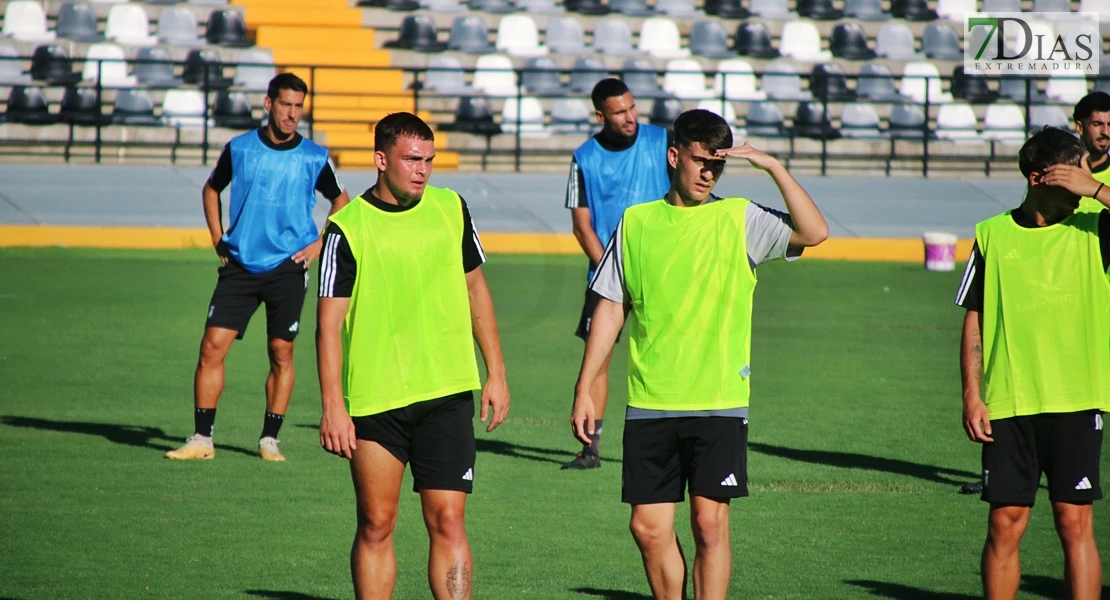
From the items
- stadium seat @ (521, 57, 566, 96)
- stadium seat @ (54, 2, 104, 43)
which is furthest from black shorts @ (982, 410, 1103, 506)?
stadium seat @ (54, 2, 104, 43)

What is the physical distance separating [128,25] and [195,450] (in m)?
19.7

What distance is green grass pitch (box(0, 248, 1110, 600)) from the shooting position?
6.11 meters

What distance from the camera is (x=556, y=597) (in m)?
5.81

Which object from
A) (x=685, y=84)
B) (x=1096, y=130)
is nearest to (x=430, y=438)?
(x=1096, y=130)

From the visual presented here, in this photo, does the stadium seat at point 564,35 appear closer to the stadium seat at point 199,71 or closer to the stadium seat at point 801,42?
the stadium seat at point 801,42

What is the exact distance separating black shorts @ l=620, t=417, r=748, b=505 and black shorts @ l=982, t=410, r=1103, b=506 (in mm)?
907

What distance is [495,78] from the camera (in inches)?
1011

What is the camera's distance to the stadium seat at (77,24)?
85.7ft

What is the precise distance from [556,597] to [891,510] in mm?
2350

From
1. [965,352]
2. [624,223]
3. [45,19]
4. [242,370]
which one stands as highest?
[45,19]

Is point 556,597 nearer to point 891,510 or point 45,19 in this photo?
point 891,510

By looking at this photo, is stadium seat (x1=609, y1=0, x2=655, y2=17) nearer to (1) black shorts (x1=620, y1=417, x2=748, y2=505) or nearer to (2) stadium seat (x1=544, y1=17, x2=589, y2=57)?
(2) stadium seat (x1=544, y1=17, x2=589, y2=57)

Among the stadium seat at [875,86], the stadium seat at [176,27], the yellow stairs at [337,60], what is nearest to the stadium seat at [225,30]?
the stadium seat at [176,27]

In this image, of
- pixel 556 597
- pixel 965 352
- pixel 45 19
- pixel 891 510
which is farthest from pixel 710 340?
pixel 45 19
